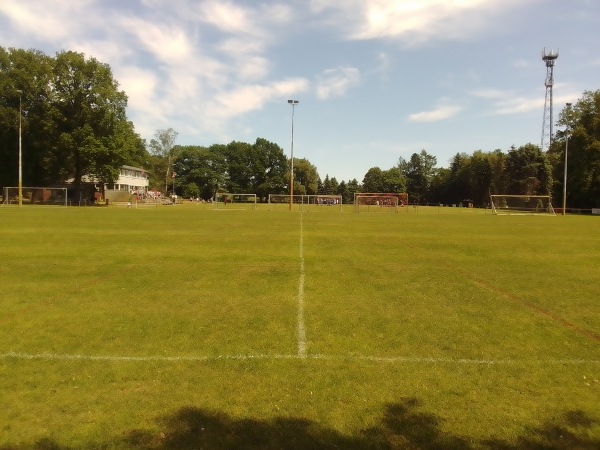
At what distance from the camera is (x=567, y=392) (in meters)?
5.21

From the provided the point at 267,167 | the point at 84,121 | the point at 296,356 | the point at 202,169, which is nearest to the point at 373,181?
the point at 267,167

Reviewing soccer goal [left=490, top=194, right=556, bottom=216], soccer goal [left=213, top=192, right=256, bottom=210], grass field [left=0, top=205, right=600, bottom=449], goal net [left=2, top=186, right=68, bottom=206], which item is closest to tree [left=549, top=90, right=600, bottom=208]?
soccer goal [left=490, top=194, right=556, bottom=216]

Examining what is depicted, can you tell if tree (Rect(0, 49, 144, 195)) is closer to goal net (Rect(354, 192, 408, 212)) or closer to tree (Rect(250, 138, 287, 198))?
goal net (Rect(354, 192, 408, 212))

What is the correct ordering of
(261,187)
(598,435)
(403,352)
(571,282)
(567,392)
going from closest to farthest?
(598,435) → (567,392) → (403,352) → (571,282) → (261,187)

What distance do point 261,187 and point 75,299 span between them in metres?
115

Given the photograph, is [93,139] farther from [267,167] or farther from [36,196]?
[267,167]

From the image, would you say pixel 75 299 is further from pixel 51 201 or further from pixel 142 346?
pixel 51 201

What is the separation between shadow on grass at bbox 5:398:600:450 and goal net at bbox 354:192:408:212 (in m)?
58.2

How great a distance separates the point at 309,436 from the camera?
418 cm

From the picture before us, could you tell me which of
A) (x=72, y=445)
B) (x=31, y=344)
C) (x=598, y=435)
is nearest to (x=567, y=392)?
(x=598, y=435)

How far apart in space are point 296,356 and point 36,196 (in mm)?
64880

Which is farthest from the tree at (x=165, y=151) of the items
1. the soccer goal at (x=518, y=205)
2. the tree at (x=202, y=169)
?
the soccer goal at (x=518, y=205)

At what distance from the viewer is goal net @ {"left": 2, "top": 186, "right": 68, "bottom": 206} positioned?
59.2 metres

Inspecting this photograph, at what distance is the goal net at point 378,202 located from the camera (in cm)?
6570
